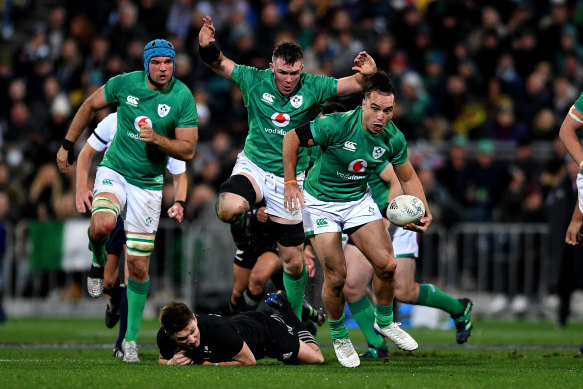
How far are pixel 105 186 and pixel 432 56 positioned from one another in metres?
11.5

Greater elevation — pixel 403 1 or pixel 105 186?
pixel 403 1

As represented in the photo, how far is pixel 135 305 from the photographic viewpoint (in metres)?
10.6

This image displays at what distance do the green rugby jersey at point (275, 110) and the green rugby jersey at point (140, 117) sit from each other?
0.67m

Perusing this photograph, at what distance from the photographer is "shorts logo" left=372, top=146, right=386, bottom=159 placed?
9656 millimetres

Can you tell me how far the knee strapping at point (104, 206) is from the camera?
33.8ft

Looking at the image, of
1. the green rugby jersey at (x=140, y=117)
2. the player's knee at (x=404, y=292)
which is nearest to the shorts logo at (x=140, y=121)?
the green rugby jersey at (x=140, y=117)

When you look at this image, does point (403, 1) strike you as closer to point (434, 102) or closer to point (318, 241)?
point (434, 102)

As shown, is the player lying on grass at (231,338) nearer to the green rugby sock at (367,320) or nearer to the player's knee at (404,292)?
the green rugby sock at (367,320)

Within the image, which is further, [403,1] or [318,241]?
[403,1]

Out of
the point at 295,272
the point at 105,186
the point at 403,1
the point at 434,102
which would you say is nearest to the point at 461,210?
the point at 434,102

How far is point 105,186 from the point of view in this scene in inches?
420

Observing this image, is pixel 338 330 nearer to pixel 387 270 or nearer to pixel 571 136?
pixel 387 270

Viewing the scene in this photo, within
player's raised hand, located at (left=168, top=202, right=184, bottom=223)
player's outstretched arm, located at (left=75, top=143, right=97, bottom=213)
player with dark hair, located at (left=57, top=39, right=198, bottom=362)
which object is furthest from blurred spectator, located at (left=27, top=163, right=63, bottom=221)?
player's raised hand, located at (left=168, top=202, right=184, bottom=223)

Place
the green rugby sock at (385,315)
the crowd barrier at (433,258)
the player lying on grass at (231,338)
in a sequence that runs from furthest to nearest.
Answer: the crowd barrier at (433,258) < the green rugby sock at (385,315) < the player lying on grass at (231,338)
